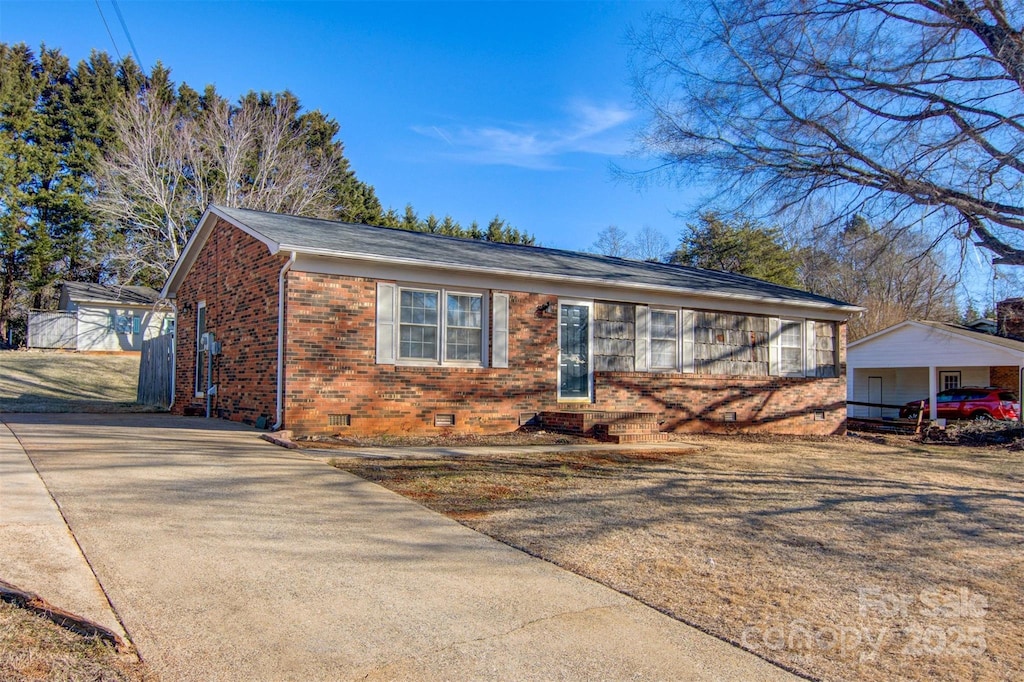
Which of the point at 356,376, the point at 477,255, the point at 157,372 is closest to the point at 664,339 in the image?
the point at 477,255

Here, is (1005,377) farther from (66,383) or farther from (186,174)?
(186,174)

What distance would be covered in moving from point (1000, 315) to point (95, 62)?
44.9 metres

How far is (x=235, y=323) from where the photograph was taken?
13.4 meters

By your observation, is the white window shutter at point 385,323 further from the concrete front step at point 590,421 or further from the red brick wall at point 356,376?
the concrete front step at point 590,421

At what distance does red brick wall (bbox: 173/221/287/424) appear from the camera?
38.8ft

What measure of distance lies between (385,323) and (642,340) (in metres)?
5.91

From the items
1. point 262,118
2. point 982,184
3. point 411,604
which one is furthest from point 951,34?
point 262,118

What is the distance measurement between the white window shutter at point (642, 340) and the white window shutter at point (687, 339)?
1035 millimetres

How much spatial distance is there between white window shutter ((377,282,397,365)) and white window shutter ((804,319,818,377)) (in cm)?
1117

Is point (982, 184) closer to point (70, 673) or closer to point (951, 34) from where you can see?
point (951, 34)

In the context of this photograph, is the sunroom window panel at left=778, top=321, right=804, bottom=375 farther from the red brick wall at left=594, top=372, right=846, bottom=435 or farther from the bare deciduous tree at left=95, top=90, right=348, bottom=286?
the bare deciduous tree at left=95, top=90, right=348, bottom=286

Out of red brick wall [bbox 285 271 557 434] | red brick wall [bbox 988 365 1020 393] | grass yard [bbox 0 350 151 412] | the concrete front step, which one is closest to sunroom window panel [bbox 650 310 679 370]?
the concrete front step

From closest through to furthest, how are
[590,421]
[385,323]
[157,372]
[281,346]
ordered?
[281,346] → [385,323] → [590,421] → [157,372]

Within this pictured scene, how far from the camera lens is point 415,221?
43.2 meters
